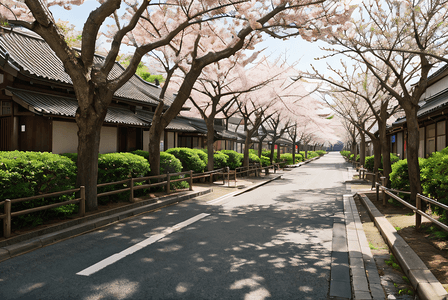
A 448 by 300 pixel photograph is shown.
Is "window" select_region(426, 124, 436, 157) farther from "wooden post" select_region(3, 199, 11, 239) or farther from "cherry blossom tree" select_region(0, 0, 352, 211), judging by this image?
"wooden post" select_region(3, 199, 11, 239)

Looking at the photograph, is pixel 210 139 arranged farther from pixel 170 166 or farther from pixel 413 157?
pixel 413 157

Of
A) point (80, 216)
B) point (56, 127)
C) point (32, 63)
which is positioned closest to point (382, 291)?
point (80, 216)

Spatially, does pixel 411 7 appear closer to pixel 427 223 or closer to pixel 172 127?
pixel 427 223

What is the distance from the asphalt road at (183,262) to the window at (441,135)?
29.3 ft

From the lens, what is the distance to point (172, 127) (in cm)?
2039

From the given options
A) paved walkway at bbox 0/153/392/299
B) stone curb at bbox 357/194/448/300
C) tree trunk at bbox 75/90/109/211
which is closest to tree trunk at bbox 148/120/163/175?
paved walkway at bbox 0/153/392/299

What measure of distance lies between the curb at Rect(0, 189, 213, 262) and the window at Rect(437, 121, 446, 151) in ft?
42.8

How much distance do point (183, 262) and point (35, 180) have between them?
4310mm

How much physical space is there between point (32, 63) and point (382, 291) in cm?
1488

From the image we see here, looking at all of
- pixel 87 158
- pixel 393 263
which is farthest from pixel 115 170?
pixel 393 263

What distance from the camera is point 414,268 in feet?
14.9

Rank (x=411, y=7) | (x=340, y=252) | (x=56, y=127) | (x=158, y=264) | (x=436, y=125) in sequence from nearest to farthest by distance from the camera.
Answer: (x=158, y=264) → (x=340, y=252) → (x=411, y=7) → (x=56, y=127) → (x=436, y=125)

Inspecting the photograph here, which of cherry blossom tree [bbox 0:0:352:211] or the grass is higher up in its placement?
cherry blossom tree [bbox 0:0:352:211]

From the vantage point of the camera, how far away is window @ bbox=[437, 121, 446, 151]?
45.0 ft
